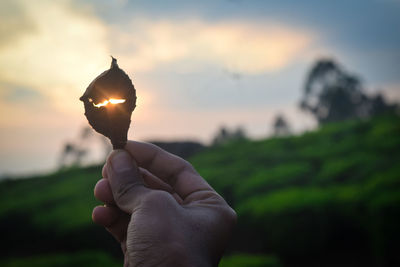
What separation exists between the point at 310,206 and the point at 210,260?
664 centimetres

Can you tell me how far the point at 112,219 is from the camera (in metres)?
2.56

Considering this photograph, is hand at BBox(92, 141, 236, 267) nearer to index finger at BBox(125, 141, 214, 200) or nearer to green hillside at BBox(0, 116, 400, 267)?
index finger at BBox(125, 141, 214, 200)

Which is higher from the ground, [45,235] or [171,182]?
[171,182]

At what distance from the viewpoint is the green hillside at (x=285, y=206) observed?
7.57 m

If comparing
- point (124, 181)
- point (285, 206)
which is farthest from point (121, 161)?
point (285, 206)

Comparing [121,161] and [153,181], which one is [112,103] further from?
[153,181]

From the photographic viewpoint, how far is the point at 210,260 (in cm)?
202

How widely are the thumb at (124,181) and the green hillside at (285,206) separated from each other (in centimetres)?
473

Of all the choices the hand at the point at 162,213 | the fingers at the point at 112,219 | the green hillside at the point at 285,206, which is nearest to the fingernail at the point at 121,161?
the hand at the point at 162,213

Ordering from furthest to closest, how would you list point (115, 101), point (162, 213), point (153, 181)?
point (153, 181) < point (115, 101) < point (162, 213)

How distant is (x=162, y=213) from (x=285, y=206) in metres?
6.77

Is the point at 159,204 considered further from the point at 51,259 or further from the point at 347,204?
the point at 347,204

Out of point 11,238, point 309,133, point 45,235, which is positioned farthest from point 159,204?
point 309,133

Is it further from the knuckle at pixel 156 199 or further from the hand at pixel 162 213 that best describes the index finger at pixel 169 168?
the knuckle at pixel 156 199
